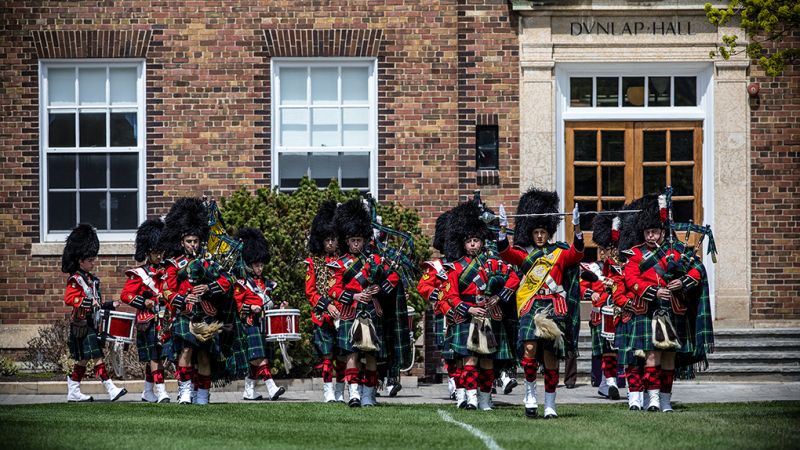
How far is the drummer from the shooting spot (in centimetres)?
1566

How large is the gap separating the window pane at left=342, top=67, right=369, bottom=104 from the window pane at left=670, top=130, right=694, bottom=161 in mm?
4019

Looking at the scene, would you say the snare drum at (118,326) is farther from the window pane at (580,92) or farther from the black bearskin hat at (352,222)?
the window pane at (580,92)

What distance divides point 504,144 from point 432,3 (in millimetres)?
2020

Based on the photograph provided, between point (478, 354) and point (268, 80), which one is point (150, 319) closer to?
point (478, 354)

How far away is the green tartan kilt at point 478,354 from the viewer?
13.9 metres

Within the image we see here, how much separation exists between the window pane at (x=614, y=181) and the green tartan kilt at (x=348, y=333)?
5.53 meters

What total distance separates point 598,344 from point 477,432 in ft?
15.4

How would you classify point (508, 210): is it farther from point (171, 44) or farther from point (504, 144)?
point (171, 44)

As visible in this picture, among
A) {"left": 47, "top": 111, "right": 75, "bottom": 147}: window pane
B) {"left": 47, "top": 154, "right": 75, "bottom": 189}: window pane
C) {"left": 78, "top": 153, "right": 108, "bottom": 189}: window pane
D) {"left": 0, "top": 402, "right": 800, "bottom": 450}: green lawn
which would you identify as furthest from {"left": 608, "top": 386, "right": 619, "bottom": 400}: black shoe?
{"left": 47, "top": 111, "right": 75, "bottom": 147}: window pane

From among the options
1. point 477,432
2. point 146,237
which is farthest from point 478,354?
point 146,237

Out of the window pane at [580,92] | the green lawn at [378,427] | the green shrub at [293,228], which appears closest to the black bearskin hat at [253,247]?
the green shrub at [293,228]

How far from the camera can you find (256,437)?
37.6 ft

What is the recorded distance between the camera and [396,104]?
61.8 ft

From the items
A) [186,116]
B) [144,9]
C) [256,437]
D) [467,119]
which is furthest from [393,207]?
[256,437]
